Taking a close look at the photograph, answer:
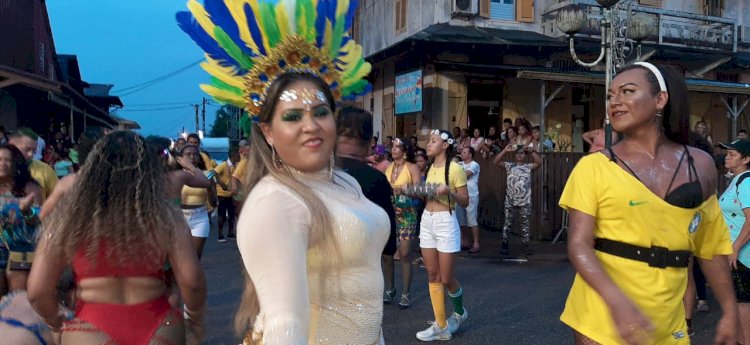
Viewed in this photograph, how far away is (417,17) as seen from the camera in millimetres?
19578

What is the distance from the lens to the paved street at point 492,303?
19.4 feet

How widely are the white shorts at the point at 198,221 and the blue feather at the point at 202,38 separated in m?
4.90

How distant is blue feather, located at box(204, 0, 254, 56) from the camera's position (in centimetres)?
226

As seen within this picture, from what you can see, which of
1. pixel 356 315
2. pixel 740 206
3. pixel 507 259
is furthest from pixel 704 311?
pixel 356 315

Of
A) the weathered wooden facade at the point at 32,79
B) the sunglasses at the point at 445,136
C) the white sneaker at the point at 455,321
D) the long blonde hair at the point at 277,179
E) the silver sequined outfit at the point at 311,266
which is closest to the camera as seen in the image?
the silver sequined outfit at the point at 311,266

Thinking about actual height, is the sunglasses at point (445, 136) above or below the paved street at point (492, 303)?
above

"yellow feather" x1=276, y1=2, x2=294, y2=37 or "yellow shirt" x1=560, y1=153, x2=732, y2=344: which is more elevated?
"yellow feather" x1=276, y1=2, x2=294, y2=37

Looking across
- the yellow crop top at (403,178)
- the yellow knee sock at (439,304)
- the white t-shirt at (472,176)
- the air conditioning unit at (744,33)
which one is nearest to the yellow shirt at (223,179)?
the white t-shirt at (472,176)

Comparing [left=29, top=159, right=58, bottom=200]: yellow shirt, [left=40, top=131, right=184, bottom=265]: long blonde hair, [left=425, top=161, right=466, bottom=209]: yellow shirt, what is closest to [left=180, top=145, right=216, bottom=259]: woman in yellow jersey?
[left=29, top=159, right=58, bottom=200]: yellow shirt

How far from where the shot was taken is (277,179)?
1.85 meters

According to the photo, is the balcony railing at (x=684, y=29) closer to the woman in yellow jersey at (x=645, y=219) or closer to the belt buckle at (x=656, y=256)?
the woman in yellow jersey at (x=645, y=219)

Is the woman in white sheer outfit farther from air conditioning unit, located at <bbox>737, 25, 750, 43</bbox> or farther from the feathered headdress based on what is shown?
air conditioning unit, located at <bbox>737, 25, 750, 43</bbox>

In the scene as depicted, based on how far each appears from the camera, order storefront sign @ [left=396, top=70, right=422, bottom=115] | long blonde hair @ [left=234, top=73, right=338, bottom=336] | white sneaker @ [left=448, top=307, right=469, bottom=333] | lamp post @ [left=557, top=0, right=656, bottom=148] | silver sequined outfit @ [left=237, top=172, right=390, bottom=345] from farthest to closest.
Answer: storefront sign @ [left=396, top=70, right=422, bottom=115]
lamp post @ [left=557, top=0, right=656, bottom=148]
white sneaker @ [left=448, top=307, right=469, bottom=333]
long blonde hair @ [left=234, top=73, right=338, bottom=336]
silver sequined outfit @ [left=237, top=172, right=390, bottom=345]

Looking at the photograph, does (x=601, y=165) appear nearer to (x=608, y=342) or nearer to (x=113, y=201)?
(x=608, y=342)
